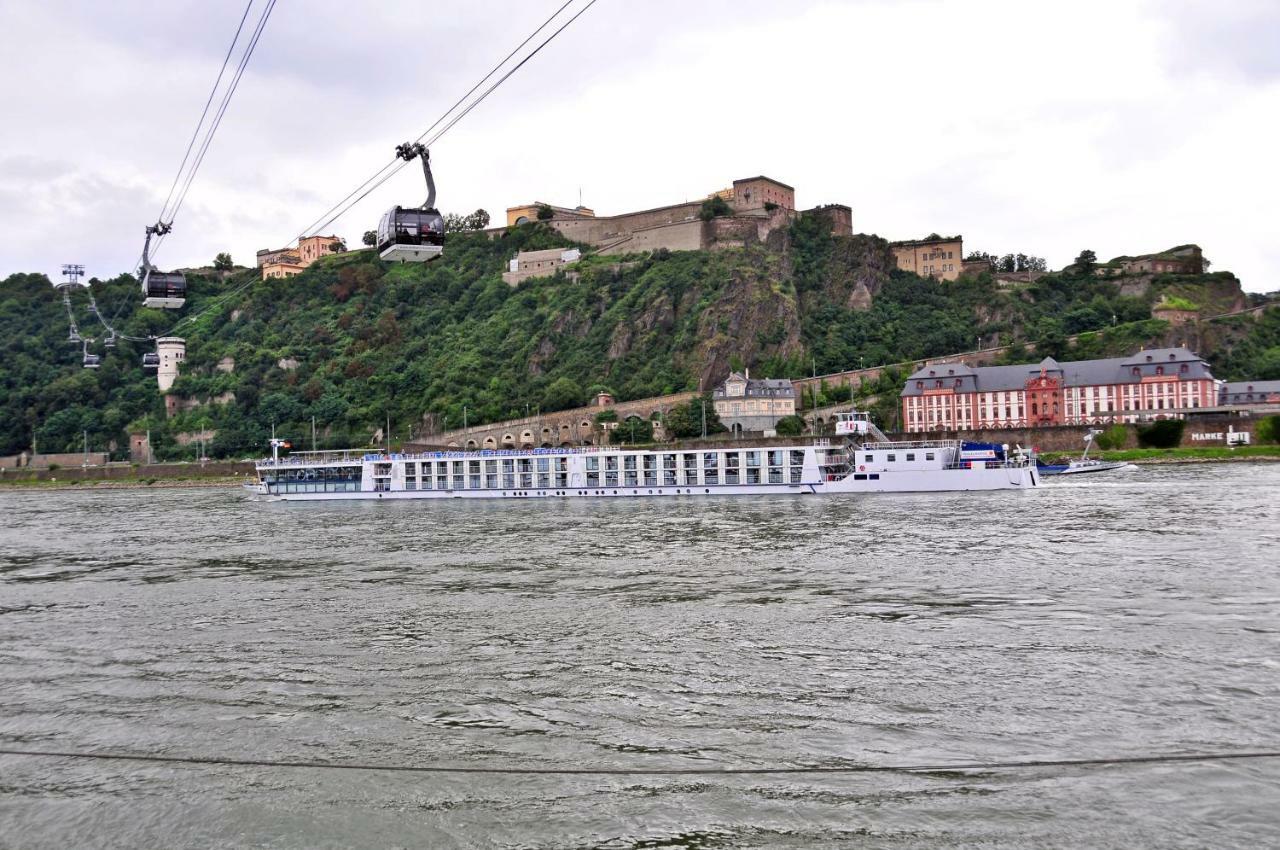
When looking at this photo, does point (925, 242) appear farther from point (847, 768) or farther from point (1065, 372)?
point (847, 768)

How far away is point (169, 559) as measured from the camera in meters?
24.2

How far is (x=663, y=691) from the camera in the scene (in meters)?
10.3

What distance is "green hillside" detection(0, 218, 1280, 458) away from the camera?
81875 millimetres

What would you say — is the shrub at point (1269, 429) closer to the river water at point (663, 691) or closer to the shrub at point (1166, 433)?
the shrub at point (1166, 433)

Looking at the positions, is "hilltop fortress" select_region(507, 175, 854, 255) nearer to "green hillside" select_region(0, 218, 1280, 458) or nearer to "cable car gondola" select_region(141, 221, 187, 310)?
"green hillside" select_region(0, 218, 1280, 458)

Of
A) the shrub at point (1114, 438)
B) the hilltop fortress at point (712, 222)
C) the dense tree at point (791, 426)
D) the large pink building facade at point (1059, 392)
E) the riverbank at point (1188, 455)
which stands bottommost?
the riverbank at point (1188, 455)

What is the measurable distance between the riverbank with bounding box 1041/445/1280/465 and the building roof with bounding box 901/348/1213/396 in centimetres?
787

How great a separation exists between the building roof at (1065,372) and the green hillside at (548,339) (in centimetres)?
976

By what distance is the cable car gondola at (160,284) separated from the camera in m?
19.6

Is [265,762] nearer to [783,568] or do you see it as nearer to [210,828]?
[210,828]

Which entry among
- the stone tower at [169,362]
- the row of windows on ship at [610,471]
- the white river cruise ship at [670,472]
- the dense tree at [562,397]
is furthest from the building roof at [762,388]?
the stone tower at [169,362]

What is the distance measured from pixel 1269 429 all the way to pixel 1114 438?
328 inches

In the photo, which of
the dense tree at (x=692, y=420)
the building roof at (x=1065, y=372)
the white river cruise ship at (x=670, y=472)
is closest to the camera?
the white river cruise ship at (x=670, y=472)

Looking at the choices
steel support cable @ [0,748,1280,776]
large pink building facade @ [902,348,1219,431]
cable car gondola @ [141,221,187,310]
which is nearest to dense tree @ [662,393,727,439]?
large pink building facade @ [902,348,1219,431]
